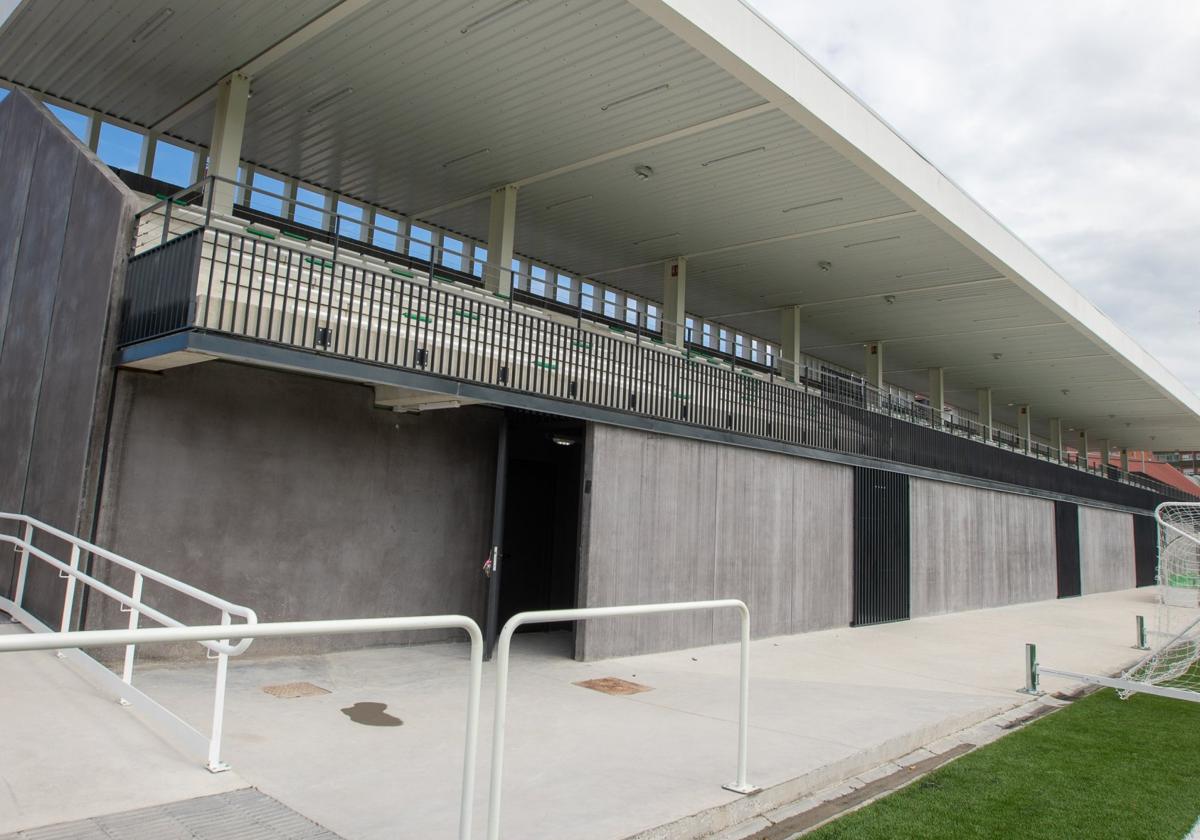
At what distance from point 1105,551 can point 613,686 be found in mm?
27188

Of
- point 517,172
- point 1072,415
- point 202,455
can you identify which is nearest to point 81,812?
point 202,455

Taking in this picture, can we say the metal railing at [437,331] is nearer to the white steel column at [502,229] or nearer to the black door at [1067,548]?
the white steel column at [502,229]

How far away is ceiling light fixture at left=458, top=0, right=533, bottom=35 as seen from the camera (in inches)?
344

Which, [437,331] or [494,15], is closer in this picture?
[437,331]

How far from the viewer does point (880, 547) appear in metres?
15.4

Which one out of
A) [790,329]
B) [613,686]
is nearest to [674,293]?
[790,329]

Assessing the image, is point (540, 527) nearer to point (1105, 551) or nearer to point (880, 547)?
point (880, 547)

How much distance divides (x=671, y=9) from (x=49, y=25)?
24.7ft

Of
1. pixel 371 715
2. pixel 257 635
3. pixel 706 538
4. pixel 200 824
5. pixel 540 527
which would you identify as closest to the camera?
pixel 257 635

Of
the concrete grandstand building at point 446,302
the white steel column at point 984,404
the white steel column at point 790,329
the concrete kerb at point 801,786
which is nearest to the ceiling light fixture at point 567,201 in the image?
the concrete grandstand building at point 446,302

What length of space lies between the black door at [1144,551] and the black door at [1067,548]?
336 inches

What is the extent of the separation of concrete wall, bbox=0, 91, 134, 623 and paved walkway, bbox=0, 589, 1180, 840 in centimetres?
194

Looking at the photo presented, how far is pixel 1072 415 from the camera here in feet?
118

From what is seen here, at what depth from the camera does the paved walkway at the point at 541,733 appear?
171 inches
